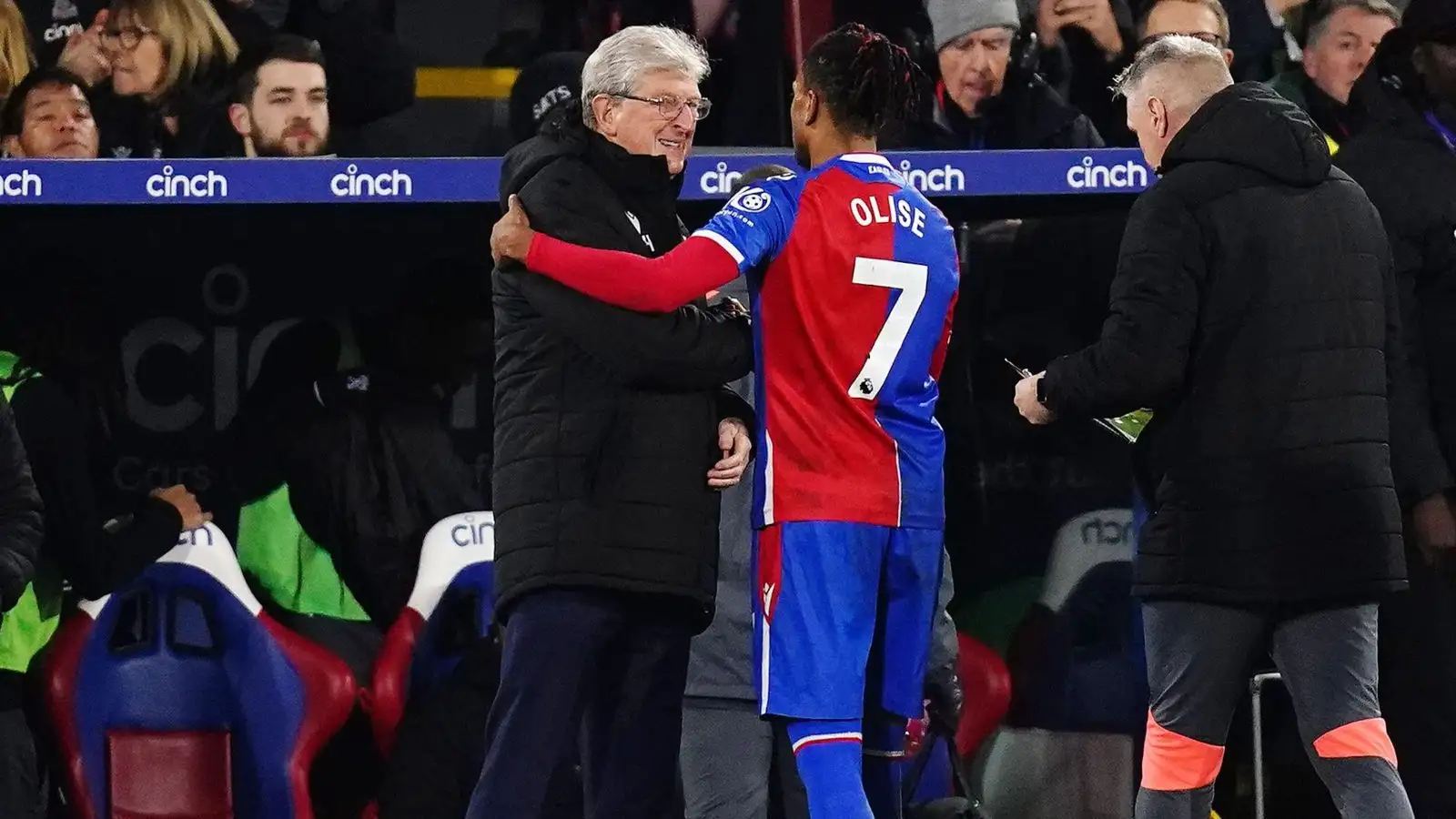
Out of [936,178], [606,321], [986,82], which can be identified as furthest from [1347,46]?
[606,321]

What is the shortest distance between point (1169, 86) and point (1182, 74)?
32 mm

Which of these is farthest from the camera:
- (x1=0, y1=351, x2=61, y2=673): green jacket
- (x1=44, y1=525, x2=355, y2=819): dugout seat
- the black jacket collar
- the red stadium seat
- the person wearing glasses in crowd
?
the person wearing glasses in crowd

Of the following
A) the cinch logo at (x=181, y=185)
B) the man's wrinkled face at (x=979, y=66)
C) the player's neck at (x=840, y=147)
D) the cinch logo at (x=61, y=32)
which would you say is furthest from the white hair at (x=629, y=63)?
the cinch logo at (x=61, y=32)

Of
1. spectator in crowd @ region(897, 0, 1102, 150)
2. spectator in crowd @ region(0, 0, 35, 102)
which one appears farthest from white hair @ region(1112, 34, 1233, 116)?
spectator in crowd @ region(0, 0, 35, 102)

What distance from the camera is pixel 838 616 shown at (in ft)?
13.5

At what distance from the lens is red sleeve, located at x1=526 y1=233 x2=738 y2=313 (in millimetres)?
3900

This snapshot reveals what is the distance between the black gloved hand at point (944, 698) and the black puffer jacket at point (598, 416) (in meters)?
1.33

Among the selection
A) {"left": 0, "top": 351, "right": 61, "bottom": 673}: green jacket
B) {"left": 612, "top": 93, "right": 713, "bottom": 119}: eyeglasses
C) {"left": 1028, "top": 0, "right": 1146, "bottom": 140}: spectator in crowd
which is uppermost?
{"left": 1028, "top": 0, "right": 1146, "bottom": 140}: spectator in crowd

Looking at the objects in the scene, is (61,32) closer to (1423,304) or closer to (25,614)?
(25,614)

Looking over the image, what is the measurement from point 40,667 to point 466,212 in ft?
5.48

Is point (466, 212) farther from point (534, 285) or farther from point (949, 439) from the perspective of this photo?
point (534, 285)

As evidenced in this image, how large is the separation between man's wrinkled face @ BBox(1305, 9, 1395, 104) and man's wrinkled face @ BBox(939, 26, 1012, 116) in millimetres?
919

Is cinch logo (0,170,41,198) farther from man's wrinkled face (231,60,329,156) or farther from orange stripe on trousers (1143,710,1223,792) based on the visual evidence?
orange stripe on trousers (1143,710,1223,792)

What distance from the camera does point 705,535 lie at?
13.2 ft
